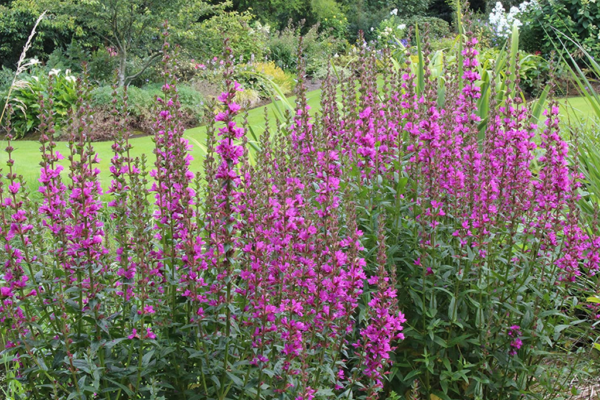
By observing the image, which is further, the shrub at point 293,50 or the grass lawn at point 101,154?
the shrub at point 293,50

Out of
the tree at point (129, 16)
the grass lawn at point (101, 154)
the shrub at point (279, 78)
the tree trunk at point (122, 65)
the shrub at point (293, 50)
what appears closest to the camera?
the grass lawn at point (101, 154)

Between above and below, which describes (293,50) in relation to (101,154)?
above

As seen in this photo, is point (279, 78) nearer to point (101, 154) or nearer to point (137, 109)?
point (137, 109)

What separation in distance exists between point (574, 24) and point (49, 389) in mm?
15074

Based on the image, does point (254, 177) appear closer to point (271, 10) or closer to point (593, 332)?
point (593, 332)

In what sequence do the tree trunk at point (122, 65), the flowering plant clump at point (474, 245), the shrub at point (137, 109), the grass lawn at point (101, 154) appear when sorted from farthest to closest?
the tree trunk at point (122, 65) < the shrub at point (137, 109) < the grass lawn at point (101, 154) < the flowering plant clump at point (474, 245)

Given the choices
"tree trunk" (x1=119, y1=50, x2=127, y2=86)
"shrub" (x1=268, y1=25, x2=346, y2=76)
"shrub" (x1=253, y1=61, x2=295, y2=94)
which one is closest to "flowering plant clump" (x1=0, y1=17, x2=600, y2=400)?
"tree trunk" (x1=119, y1=50, x2=127, y2=86)

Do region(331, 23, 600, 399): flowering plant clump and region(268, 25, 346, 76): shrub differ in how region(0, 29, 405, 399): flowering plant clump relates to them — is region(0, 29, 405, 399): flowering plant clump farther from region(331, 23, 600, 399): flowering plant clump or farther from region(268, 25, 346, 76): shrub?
region(268, 25, 346, 76): shrub

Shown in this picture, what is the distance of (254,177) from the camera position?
270 cm

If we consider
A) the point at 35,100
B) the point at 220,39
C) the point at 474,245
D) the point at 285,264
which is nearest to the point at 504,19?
the point at 220,39

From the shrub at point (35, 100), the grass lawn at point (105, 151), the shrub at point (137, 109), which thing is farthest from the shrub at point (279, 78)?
the shrub at point (35, 100)

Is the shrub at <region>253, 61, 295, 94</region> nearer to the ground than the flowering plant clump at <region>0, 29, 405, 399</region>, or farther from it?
farther from it

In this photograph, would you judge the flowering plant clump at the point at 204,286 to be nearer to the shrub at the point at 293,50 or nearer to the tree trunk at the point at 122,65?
the tree trunk at the point at 122,65

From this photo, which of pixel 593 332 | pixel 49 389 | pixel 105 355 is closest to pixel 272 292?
pixel 105 355
